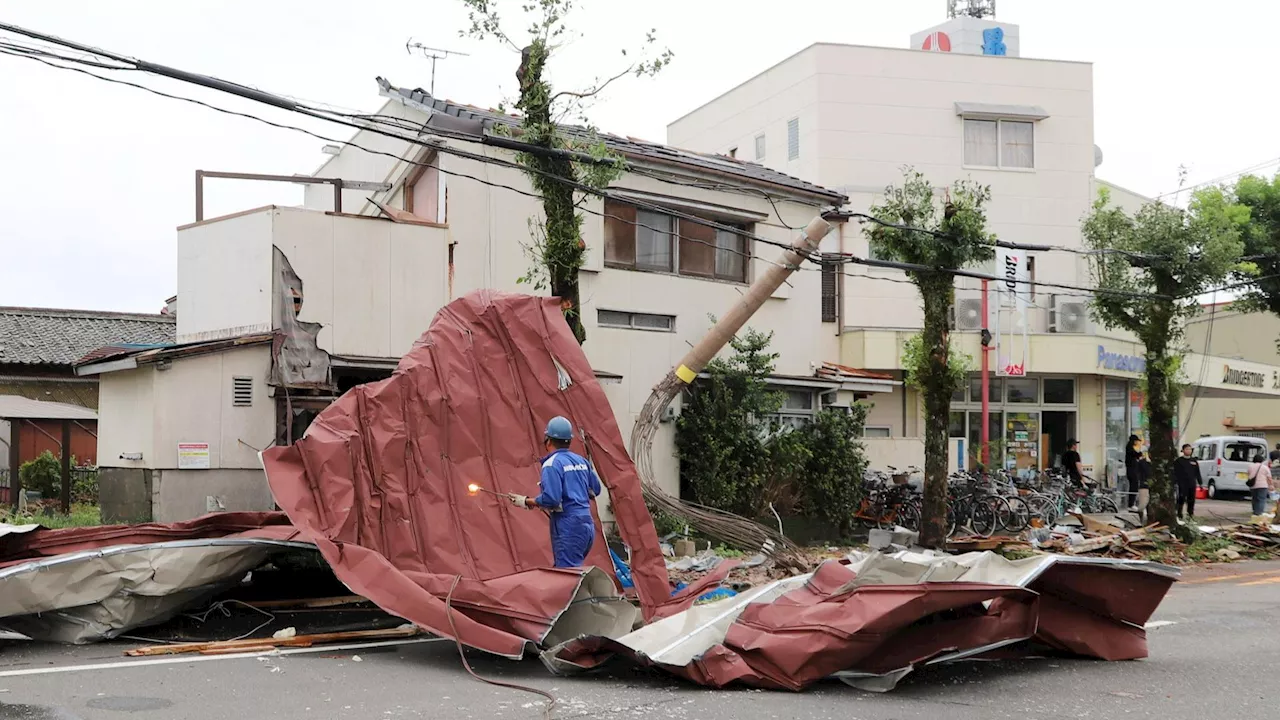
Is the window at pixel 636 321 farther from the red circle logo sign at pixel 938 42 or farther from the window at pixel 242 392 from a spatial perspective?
the red circle logo sign at pixel 938 42

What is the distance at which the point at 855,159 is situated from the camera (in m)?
30.3

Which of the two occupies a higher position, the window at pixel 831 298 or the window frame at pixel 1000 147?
the window frame at pixel 1000 147

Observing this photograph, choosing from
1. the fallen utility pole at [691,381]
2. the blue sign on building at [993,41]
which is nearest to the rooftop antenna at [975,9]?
the blue sign on building at [993,41]

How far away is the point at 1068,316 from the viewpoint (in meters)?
30.2

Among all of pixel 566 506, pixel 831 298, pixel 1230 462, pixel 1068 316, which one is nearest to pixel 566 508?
pixel 566 506

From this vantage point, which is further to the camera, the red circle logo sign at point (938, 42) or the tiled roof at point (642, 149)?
the red circle logo sign at point (938, 42)

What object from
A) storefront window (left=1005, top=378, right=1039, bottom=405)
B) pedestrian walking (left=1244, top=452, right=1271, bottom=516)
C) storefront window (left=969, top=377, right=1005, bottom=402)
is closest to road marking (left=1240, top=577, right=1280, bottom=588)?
pedestrian walking (left=1244, top=452, right=1271, bottom=516)

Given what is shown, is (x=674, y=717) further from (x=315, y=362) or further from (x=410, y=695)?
(x=315, y=362)

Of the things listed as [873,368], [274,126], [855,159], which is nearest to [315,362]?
[274,126]

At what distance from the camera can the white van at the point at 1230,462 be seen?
34.2m

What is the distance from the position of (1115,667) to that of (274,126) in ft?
27.2

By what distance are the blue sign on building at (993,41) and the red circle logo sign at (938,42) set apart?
115 centimetres

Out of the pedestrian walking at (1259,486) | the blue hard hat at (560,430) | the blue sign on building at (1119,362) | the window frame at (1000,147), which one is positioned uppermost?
the window frame at (1000,147)

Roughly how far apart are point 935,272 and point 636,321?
456 cm
